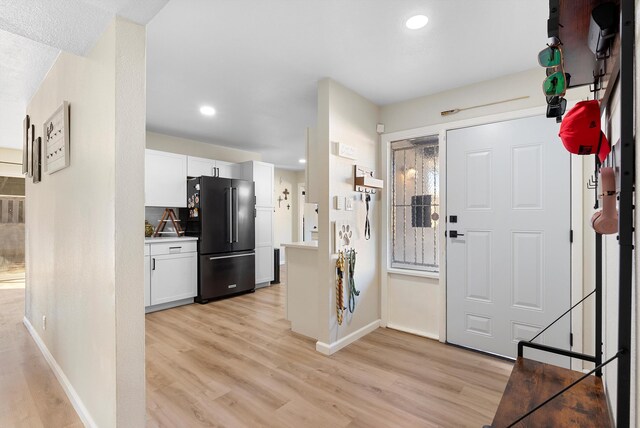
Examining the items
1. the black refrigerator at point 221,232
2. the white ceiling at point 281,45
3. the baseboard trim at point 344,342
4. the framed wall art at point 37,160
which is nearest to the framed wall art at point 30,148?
the framed wall art at point 37,160

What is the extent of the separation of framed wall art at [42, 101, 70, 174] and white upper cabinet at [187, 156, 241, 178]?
221 cm

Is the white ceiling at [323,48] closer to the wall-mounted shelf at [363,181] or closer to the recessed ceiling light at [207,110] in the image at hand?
the recessed ceiling light at [207,110]

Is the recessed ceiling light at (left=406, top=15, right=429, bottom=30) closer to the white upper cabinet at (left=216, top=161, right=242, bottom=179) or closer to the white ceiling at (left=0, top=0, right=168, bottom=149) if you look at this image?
the white ceiling at (left=0, top=0, right=168, bottom=149)

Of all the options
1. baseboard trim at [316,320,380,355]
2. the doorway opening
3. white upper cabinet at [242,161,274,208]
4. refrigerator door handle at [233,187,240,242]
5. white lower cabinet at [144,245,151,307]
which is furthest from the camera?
the doorway opening

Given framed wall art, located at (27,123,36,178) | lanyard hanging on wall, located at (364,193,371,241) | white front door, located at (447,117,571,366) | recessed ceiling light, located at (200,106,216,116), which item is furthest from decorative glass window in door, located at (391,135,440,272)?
framed wall art, located at (27,123,36,178)

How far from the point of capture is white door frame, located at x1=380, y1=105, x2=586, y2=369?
242 cm

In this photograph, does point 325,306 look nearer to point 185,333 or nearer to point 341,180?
point 341,180

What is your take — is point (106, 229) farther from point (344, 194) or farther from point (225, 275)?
point (225, 275)

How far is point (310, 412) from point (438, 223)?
6.69 ft

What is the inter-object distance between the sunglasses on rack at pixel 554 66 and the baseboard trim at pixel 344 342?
2486mm

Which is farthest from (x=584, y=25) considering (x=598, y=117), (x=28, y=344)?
(x=28, y=344)

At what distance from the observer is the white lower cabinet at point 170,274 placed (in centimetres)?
404

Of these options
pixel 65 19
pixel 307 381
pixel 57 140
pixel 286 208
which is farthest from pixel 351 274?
pixel 286 208

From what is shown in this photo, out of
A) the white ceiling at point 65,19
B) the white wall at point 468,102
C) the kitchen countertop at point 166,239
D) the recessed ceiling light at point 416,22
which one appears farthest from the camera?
the kitchen countertop at point 166,239
